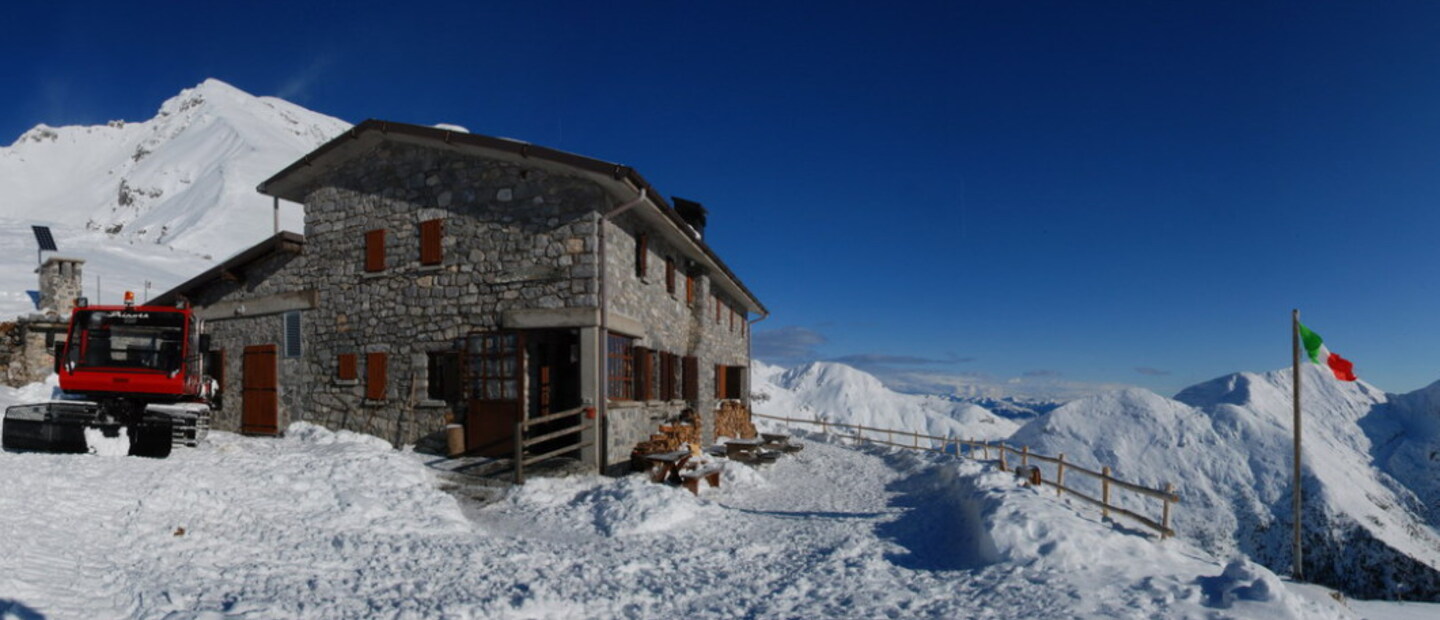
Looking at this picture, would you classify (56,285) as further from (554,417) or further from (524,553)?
(524,553)

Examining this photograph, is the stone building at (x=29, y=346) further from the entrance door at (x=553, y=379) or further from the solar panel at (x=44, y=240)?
the solar panel at (x=44, y=240)

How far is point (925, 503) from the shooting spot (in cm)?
1384

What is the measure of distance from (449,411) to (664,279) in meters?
5.69

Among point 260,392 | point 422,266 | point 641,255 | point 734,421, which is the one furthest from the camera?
point 734,421

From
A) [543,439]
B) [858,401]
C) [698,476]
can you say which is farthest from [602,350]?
[858,401]

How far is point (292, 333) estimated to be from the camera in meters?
16.5

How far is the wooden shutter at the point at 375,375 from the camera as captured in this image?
14.9 meters

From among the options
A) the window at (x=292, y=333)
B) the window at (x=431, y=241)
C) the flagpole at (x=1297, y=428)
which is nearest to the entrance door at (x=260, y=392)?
the window at (x=292, y=333)

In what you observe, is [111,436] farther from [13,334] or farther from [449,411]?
[13,334]

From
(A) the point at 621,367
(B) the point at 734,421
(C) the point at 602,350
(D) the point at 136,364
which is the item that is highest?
(C) the point at 602,350

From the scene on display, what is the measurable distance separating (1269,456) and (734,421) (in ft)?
400

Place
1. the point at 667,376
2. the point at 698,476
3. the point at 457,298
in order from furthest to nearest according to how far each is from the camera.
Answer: the point at 667,376, the point at 457,298, the point at 698,476

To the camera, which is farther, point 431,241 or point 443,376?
point 431,241

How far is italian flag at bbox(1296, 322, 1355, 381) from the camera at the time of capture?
44.7ft
